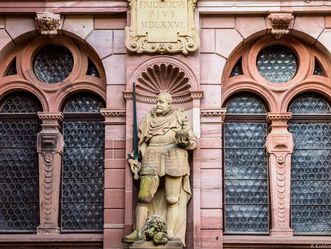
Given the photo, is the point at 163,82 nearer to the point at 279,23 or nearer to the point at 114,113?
the point at 114,113

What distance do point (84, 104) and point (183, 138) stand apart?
2.54 meters

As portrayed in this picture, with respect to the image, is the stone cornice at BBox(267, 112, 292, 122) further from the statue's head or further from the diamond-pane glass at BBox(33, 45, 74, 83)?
the diamond-pane glass at BBox(33, 45, 74, 83)

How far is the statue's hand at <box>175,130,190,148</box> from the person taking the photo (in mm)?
15164

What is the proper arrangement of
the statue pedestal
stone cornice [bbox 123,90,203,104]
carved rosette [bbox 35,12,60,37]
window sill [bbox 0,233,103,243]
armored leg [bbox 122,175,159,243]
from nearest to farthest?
the statue pedestal → armored leg [bbox 122,175,159,243] → window sill [bbox 0,233,103,243] → stone cornice [bbox 123,90,203,104] → carved rosette [bbox 35,12,60,37]

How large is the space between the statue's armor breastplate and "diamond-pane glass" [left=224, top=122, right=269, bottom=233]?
1.36 metres

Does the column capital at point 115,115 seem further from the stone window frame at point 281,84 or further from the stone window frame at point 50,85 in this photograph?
the stone window frame at point 281,84

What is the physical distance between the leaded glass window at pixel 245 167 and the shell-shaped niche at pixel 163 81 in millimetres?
1047

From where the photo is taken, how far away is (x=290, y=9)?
16.4 meters

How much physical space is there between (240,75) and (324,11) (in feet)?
6.10

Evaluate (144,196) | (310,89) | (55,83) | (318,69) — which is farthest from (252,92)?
(55,83)

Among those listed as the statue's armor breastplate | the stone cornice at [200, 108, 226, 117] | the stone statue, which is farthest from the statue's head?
the stone cornice at [200, 108, 226, 117]

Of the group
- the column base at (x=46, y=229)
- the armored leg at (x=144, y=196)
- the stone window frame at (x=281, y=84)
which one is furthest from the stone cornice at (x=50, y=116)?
the stone window frame at (x=281, y=84)

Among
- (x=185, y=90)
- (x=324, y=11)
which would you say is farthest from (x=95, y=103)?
(x=324, y=11)

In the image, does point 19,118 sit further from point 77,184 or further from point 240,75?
point 240,75
